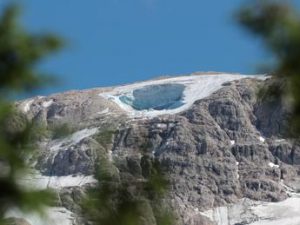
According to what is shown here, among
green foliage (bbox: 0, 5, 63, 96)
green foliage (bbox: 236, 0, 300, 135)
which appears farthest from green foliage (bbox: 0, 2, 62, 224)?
green foliage (bbox: 236, 0, 300, 135)

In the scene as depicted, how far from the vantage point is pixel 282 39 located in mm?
6043

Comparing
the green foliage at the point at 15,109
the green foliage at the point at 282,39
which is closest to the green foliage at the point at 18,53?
the green foliage at the point at 15,109

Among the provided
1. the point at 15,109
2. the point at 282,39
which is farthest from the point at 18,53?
the point at 282,39

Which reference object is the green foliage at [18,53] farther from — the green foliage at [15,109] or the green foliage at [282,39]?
the green foliage at [282,39]

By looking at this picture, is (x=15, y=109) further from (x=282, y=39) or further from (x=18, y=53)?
(x=282, y=39)

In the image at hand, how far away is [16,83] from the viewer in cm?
552

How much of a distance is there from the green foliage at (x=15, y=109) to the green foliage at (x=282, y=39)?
1.36 meters

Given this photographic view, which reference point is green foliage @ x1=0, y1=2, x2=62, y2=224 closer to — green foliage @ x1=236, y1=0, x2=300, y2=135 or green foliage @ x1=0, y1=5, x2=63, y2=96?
green foliage @ x1=0, y1=5, x2=63, y2=96

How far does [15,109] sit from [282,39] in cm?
173

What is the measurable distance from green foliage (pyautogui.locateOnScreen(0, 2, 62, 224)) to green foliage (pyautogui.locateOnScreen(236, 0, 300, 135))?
1364 millimetres

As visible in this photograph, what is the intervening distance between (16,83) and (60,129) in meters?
0.46

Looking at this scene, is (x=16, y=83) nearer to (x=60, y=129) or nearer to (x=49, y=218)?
(x=60, y=129)

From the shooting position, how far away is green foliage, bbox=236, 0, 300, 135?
596 centimetres

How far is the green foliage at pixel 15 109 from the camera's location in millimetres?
5105
